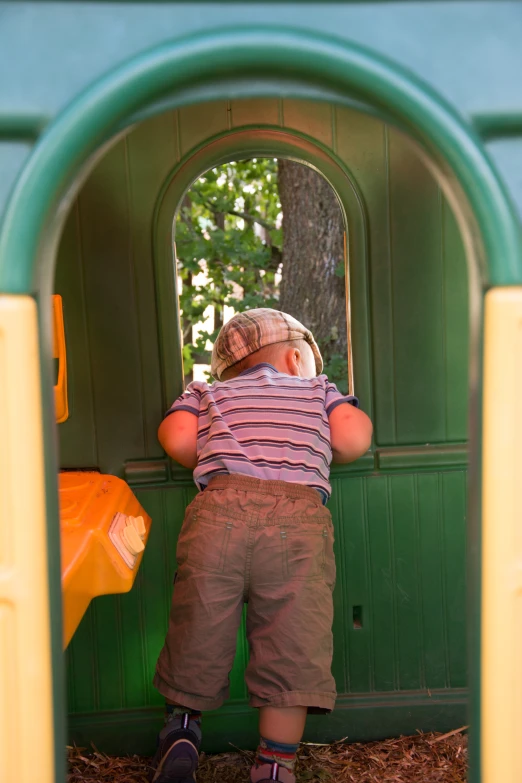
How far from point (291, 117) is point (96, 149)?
165 centimetres

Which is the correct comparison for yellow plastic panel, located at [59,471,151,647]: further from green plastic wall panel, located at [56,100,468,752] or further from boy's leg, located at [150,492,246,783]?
green plastic wall panel, located at [56,100,468,752]

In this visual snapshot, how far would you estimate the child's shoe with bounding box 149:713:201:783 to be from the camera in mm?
2475

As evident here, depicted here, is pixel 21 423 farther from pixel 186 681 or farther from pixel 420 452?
pixel 420 452

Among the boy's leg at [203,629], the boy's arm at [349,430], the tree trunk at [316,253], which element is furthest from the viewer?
the tree trunk at [316,253]

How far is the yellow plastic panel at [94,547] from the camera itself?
2104 millimetres

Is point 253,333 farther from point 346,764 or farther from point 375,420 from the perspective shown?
point 346,764

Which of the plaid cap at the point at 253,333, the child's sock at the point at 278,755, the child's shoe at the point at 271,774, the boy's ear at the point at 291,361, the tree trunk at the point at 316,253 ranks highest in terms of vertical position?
the tree trunk at the point at 316,253

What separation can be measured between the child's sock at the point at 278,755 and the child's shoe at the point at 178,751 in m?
0.22

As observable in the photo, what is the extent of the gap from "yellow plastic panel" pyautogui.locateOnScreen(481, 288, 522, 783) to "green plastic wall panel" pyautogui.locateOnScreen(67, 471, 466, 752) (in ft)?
5.25

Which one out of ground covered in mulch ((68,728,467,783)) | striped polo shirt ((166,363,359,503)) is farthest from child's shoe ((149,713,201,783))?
striped polo shirt ((166,363,359,503))

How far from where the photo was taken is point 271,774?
2.41 metres

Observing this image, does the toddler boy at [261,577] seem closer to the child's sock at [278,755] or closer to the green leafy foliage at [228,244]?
the child's sock at [278,755]

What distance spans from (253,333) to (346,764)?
170 centimetres

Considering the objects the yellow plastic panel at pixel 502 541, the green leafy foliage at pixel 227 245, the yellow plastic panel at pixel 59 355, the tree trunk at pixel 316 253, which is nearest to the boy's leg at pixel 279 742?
the yellow plastic panel at pixel 502 541
